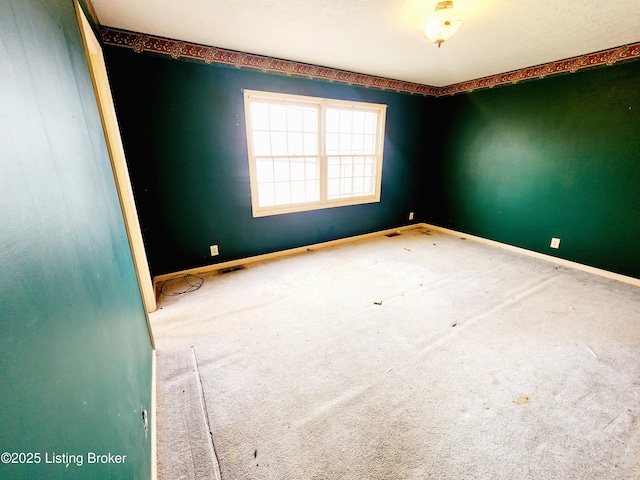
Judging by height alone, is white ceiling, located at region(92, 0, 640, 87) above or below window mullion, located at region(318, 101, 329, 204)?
above

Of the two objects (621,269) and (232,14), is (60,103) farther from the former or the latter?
(621,269)

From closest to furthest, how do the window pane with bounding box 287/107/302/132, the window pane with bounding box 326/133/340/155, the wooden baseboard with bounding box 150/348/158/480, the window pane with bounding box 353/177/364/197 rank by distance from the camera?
the wooden baseboard with bounding box 150/348/158/480 → the window pane with bounding box 287/107/302/132 → the window pane with bounding box 326/133/340/155 → the window pane with bounding box 353/177/364/197

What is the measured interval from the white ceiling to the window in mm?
595

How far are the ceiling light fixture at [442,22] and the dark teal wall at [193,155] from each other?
1781 mm

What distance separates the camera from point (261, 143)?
3377 millimetres

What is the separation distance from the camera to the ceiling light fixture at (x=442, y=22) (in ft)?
6.15

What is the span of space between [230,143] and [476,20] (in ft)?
8.66

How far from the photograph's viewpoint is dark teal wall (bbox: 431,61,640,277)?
293 cm

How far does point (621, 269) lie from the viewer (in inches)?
120

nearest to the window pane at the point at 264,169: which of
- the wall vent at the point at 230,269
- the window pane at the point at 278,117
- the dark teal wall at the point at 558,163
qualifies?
the window pane at the point at 278,117

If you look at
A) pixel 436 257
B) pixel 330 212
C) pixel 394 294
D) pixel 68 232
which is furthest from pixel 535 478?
pixel 330 212

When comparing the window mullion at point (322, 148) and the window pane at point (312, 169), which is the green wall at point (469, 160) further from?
the window pane at point (312, 169)

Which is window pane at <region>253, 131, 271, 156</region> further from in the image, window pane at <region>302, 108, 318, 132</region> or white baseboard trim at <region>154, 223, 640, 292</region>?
white baseboard trim at <region>154, 223, 640, 292</region>

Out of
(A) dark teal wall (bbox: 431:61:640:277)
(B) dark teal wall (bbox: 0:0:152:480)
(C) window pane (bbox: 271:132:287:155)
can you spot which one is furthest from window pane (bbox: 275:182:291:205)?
(A) dark teal wall (bbox: 431:61:640:277)
